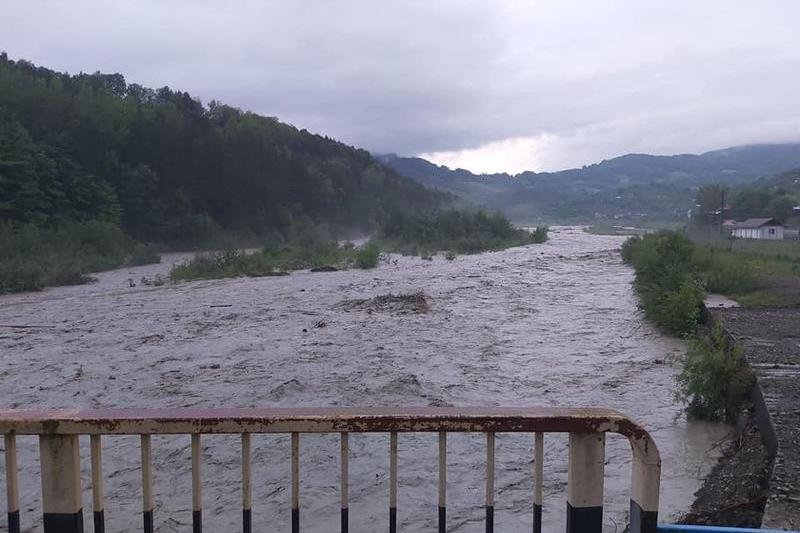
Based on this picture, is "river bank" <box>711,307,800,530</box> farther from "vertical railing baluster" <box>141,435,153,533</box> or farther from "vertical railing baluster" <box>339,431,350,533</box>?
"vertical railing baluster" <box>141,435,153,533</box>

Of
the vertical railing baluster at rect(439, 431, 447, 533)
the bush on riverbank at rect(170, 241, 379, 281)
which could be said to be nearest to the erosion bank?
the vertical railing baluster at rect(439, 431, 447, 533)

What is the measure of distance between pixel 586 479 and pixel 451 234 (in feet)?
197

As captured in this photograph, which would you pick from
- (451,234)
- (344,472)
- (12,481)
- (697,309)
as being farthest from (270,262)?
(344,472)

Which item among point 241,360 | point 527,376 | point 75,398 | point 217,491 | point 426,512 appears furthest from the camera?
point 241,360

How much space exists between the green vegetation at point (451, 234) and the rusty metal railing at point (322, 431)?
5076 centimetres

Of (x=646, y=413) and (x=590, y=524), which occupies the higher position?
(x=590, y=524)

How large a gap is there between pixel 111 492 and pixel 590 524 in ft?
19.4

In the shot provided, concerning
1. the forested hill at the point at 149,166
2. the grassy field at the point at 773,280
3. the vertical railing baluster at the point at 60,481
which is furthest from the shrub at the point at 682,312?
the forested hill at the point at 149,166

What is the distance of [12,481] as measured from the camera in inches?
115

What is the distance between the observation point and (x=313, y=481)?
781 cm

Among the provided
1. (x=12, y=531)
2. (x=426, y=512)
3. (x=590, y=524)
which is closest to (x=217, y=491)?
(x=426, y=512)

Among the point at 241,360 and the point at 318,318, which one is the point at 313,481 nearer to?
the point at 241,360

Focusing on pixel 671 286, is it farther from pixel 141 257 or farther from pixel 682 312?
pixel 141 257

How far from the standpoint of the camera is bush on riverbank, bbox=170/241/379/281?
33.5 metres
